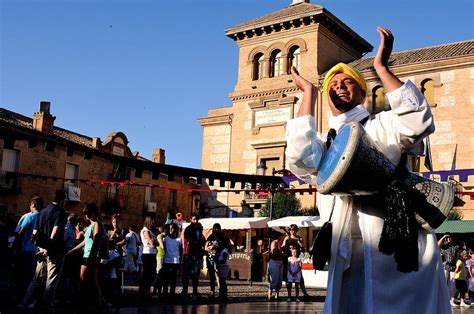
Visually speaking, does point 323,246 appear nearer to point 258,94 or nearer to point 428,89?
point 428,89

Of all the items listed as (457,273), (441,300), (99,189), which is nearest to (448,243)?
(457,273)

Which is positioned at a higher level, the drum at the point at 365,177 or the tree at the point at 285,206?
the tree at the point at 285,206

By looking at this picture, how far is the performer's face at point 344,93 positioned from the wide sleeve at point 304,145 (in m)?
0.28

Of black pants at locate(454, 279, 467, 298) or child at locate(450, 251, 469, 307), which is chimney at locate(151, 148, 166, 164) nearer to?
child at locate(450, 251, 469, 307)

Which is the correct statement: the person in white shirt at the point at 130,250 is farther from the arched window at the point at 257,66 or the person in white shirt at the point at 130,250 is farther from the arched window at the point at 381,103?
the arched window at the point at 257,66

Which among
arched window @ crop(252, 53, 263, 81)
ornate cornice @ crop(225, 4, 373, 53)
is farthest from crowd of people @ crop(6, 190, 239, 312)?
arched window @ crop(252, 53, 263, 81)

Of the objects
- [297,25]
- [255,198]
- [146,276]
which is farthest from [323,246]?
[297,25]

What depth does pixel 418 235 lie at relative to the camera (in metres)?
2.78

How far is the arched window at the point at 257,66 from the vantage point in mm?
34875

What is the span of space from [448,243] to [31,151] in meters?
24.5

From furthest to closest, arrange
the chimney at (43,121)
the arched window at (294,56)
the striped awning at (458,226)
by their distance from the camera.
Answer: the chimney at (43,121)
the arched window at (294,56)
the striped awning at (458,226)

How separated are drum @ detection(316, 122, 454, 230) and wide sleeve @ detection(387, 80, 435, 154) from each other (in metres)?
0.15

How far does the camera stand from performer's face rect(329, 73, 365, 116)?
3115mm

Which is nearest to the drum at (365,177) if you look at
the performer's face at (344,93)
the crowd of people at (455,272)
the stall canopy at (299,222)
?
the performer's face at (344,93)
